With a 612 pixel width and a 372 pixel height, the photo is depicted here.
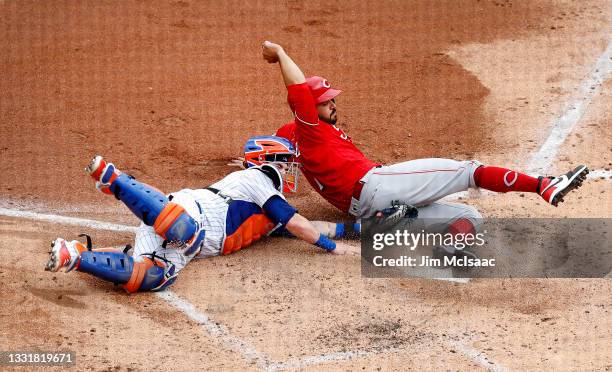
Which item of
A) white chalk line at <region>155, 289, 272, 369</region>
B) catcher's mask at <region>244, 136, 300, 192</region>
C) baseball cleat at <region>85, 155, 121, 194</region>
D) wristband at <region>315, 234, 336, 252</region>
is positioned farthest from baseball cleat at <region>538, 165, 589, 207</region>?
baseball cleat at <region>85, 155, 121, 194</region>


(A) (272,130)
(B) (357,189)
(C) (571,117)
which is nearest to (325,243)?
(B) (357,189)

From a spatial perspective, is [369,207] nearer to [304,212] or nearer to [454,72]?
[304,212]

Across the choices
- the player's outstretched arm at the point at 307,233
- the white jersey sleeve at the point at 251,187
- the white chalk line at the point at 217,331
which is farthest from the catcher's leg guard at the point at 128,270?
the player's outstretched arm at the point at 307,233

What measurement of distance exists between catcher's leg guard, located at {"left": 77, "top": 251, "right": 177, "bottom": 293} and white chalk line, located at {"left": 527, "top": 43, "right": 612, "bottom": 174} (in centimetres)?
334

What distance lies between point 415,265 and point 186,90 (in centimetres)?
345

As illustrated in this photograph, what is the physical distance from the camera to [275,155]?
7797 mm

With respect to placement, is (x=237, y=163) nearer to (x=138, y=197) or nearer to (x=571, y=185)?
(x=138, y=197)

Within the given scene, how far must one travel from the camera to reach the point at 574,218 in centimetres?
769

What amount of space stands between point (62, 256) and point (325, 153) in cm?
205

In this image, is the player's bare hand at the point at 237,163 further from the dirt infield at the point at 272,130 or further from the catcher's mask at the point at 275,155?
the catcher's mask at the point at 275,155

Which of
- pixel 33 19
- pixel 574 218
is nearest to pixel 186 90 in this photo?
pixel 33 19

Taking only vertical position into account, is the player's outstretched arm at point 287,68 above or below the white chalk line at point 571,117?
above

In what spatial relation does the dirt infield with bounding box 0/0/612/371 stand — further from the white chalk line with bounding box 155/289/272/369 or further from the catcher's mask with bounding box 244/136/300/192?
the catcher's mask with bounding box 244/136/300/192

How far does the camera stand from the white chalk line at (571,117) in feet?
28.2
